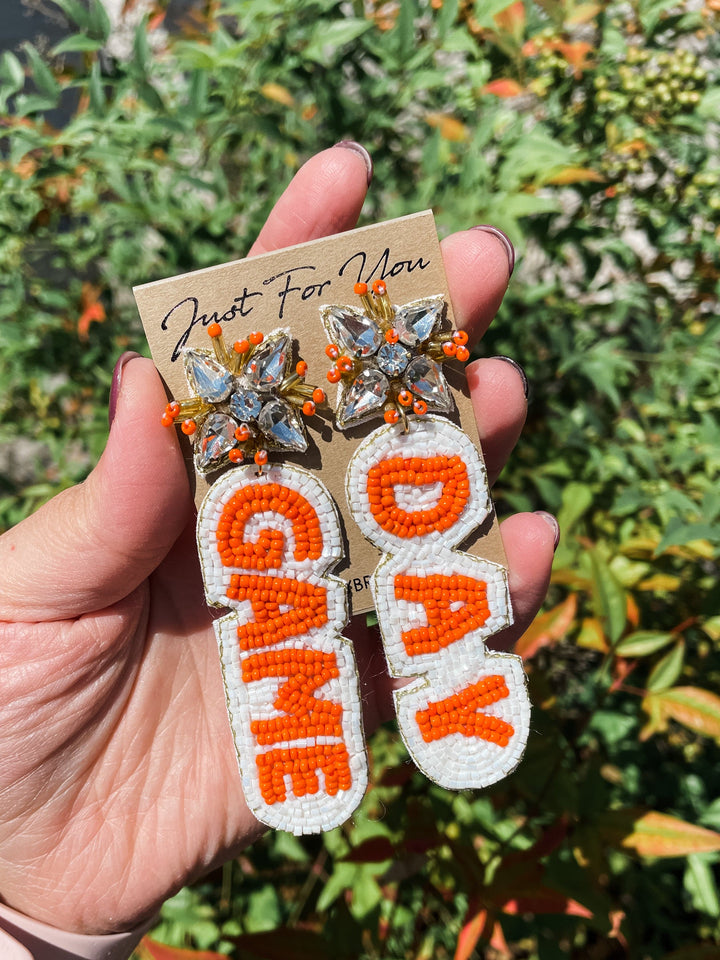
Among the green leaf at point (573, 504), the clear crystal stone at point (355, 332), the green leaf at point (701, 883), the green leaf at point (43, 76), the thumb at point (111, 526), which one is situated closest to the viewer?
the thumb at point (111, 526)

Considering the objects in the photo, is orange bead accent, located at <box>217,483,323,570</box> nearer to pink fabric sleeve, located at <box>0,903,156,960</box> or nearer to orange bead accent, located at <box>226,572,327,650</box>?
orange bead accent, located at <box>226,572,327,650</box>

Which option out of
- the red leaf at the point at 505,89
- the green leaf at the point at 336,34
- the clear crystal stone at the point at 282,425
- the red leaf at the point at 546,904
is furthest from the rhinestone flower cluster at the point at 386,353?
the red leaf at the point at 546,904

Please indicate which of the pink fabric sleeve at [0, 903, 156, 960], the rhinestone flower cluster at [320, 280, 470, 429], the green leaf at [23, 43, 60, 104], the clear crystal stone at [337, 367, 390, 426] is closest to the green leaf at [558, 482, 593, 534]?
the rhinestone flower cluster at [320, 280, 470, 429]

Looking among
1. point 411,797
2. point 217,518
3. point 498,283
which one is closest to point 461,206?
point 498,283

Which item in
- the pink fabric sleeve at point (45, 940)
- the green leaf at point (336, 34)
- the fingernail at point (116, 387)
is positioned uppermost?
the green leaf at point (336, 34)

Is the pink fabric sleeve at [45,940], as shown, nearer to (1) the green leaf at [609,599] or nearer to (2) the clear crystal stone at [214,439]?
(2) the clear crystal stone at [214,439]

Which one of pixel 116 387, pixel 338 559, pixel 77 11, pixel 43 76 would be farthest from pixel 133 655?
pixel 77 11

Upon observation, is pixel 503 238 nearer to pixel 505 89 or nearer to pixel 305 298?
pixel 305 298
